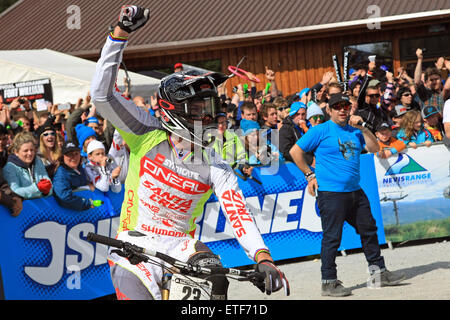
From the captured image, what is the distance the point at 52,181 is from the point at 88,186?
481mm

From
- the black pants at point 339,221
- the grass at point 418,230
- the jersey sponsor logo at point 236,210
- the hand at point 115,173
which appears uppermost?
the hand at point 115,173

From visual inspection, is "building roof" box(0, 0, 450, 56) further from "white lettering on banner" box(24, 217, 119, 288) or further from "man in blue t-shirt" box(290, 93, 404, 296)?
"white lettering on banner" box(24, 217, 119, 288)

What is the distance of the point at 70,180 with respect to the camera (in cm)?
870

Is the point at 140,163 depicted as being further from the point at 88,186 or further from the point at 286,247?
the point at 286,247

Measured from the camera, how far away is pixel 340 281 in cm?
852

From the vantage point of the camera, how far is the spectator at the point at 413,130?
1108 centimetres

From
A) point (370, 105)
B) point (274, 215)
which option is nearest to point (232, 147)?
point (274, 215)

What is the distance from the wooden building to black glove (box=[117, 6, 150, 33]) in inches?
700

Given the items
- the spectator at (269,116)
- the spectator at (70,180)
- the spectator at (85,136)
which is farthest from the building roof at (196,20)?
the spectator at (70,180)

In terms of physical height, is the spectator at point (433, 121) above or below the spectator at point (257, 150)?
above

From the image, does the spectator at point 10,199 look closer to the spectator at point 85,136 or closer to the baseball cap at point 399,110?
the spectator at point 85,136

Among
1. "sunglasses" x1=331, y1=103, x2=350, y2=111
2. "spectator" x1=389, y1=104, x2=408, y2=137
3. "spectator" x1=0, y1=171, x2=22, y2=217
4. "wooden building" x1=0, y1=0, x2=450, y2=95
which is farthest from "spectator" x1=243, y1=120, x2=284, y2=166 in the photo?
"wooden building" x1=0, y1=0, x2=450, y2=95

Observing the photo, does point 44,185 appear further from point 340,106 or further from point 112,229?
point 340,106

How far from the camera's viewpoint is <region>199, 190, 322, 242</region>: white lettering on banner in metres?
9.96
